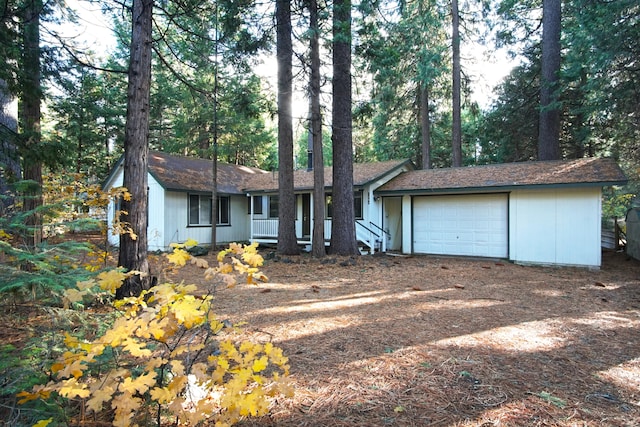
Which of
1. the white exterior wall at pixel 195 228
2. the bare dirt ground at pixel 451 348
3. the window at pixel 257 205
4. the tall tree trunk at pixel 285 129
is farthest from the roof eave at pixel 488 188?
the white exterior wall at pixel 195 228

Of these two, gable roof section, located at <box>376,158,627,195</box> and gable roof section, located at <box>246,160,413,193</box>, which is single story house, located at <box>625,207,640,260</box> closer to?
gable roof section, located at <box>376,158,627,195</box>

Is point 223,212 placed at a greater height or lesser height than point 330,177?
lesser

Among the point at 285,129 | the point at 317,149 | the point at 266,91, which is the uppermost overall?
the point at 266,91

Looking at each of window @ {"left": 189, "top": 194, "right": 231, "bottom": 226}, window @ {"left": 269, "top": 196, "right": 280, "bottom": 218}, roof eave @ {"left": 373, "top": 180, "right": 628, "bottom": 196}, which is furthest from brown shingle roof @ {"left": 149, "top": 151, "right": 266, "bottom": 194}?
roof eave @ {"left": 373, "top": 180, "right": 628, "bottom": 196}

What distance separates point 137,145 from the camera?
5629 mm

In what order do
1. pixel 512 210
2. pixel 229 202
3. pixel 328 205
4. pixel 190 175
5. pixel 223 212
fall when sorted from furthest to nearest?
pixel 229 202, pixel 223 212, pixel 190 175, pixel 328 205, pixel 512 210

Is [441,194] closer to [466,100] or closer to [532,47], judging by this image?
[466,100]

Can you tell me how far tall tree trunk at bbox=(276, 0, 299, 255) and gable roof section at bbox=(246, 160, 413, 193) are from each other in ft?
6.71

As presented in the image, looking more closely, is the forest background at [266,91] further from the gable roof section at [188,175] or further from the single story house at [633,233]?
the single story house at [633,233]

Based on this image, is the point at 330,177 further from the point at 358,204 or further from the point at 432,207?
the point at 432,207

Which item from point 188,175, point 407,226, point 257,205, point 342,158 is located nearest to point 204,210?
point 188,175

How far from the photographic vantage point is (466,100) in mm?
18969

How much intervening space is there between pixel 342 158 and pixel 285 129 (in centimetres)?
219

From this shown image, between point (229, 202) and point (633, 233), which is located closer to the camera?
point (633, 233)
